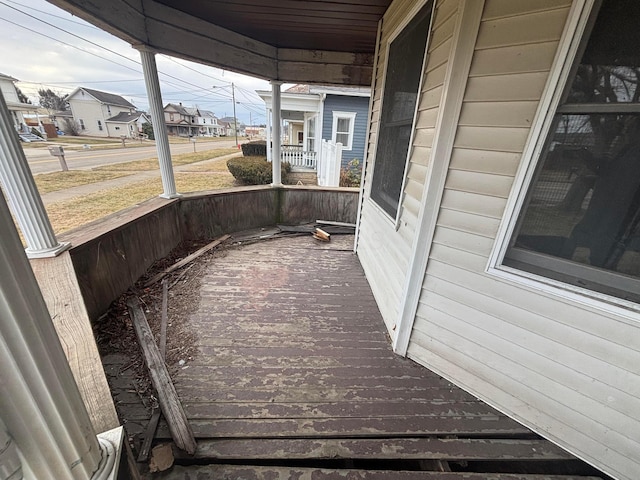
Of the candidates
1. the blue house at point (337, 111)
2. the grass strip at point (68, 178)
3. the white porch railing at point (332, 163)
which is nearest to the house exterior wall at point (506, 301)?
the white porch railing at point (332, 163)

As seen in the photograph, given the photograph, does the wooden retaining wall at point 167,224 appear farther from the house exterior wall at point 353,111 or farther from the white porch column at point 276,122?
the house exterior wall at point 353,111

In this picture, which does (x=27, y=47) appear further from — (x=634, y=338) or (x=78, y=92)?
(x=78, y=92)

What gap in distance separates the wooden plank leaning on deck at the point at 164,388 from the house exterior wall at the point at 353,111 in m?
7.68

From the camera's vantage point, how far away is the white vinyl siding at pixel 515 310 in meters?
1.21

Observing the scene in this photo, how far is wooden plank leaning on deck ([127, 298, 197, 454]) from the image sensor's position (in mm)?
1375

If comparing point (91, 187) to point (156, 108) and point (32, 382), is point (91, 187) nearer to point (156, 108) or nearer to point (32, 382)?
point (156, 108)

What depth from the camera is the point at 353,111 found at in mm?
8273

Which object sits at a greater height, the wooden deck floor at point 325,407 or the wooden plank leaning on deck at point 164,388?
the wooden plank leaning on deck at point 164,388

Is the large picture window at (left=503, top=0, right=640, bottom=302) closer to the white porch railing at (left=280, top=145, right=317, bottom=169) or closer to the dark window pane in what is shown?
the dark window pane

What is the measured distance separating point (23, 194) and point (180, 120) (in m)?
51.2

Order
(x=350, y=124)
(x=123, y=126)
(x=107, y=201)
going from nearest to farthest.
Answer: (x=107, y=201), (x=350, y=124), (x=123, y=126)

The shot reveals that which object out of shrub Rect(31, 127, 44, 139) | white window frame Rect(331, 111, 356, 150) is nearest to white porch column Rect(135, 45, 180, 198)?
white window frame Rect(331, 111, 356, 150)

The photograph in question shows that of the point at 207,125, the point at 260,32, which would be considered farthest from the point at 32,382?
the point at 207,125

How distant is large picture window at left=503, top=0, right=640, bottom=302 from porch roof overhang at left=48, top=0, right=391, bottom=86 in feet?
6.76
